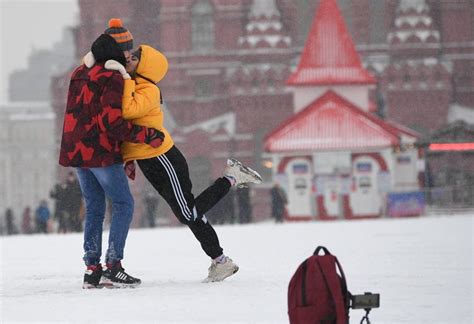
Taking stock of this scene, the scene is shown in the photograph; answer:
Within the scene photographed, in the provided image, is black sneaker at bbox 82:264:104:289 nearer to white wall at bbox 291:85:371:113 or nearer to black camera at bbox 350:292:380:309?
black camera at bbox 350:292:380:309

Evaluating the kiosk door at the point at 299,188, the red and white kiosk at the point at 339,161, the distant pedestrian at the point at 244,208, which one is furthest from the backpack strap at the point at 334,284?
the kiosk door at the point at 299,188

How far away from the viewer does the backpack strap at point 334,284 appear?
5230 mm

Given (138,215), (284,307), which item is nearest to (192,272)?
(284,307)

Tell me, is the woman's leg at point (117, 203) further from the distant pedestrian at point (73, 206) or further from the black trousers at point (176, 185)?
the distant pedestrian at point (73, 206)

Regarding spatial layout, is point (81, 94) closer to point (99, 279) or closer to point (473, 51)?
A: point (99, 279)

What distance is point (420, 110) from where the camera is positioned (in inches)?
2370

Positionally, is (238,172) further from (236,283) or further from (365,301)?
(365,301)

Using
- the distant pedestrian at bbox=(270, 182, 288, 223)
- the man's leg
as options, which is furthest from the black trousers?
the distant pedestrian at bbox=(270, 182, 288, 223)

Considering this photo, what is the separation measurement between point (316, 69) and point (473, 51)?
59.9 ft

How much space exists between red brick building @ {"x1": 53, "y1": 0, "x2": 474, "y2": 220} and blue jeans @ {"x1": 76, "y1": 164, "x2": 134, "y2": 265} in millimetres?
49373

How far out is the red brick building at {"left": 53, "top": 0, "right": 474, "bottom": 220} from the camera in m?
59.8

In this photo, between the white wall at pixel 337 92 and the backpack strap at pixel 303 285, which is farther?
the white wall at pixel 337 92

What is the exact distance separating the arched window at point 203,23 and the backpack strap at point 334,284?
2358 inches

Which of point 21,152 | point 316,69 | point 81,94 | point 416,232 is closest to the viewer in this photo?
point 81,94
